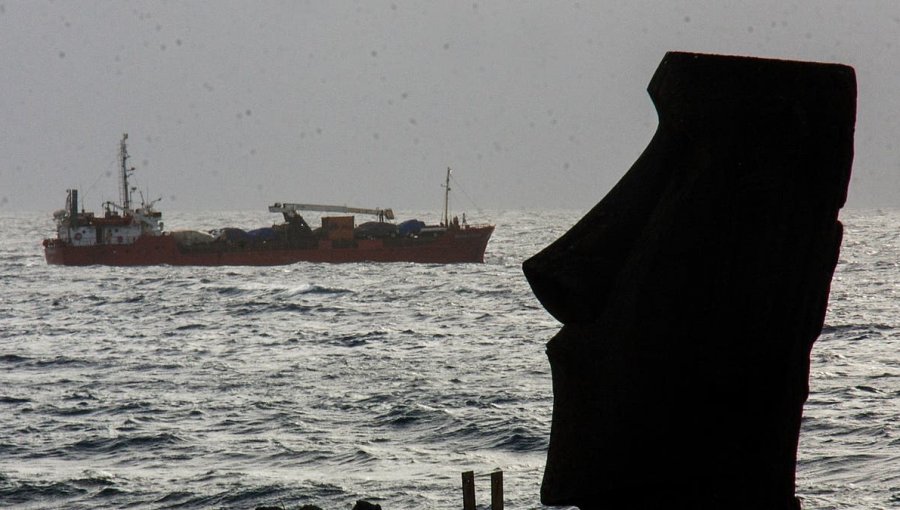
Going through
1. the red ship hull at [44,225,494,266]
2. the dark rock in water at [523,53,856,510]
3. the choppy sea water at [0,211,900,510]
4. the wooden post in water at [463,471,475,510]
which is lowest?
the choppy sea water at [0,211,900,510]

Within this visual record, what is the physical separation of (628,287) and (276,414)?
24707 millimetres

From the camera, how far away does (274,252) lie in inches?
3497

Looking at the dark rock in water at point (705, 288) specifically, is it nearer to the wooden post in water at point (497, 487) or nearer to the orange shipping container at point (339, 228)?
the wooden post in water at point (497, 487)

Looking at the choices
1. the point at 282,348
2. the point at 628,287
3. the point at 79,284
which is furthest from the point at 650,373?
the point at 79,284

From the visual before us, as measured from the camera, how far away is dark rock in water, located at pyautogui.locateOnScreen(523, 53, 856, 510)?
4.23m

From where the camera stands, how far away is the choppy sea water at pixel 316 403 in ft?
68.3

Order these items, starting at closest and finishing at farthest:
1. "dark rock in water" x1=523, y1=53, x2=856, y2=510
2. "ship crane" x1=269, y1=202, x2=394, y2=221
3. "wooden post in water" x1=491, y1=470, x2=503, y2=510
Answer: "dark rock in water" x1=523, y1=53, x2=856, y2=510 < "wooden post in water" x1=491, y1=470, x2=503, y2=510 < "ship crane" x1=269, y1=202, x2=394, y2=221

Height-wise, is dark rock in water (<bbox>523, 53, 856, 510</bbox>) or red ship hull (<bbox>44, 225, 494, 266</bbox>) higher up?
dark rock in water (<bbox>523, 53, 856, 510</bbox>)

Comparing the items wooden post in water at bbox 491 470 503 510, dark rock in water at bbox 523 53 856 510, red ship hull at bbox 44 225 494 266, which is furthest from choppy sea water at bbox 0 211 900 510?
red ship hull at bbox 44 225 494 266

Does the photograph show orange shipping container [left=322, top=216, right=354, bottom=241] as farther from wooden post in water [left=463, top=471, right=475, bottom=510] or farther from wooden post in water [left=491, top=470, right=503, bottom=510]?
wooden post in water [left=491, top=470, right=503, bottom=510]

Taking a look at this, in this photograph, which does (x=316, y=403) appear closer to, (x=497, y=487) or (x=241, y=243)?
(x=497, y=487)

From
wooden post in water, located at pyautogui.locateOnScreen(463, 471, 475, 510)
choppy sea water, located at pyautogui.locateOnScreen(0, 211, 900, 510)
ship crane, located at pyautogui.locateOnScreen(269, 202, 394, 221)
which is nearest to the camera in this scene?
wooden post in water, located at pyautogui.locateOnScreen(463, 471, 475, 510)

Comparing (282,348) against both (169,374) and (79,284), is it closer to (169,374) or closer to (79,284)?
(169,374)

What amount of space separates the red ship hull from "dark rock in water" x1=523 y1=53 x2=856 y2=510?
83695 millimetres
